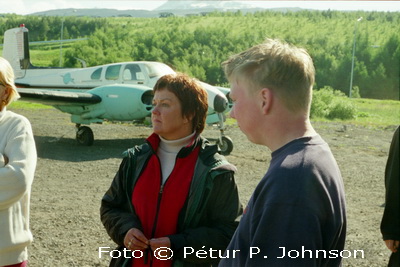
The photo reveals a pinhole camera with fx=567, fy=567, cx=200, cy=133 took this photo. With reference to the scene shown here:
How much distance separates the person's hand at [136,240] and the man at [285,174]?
0.83 m

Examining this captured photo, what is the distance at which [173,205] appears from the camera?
259 cm

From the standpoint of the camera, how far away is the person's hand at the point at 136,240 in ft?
8.36

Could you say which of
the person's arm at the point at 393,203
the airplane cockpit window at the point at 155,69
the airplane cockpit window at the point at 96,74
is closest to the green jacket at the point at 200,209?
the person's arm at the point at 393,203

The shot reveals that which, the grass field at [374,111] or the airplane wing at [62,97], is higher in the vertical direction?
the airplane wing at [62,97]

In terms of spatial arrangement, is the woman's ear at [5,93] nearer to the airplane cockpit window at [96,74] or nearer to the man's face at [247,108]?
the man's face at [247,108]

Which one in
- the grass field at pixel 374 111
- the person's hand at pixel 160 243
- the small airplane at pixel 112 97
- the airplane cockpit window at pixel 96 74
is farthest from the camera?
the grass field at pixel 374 111

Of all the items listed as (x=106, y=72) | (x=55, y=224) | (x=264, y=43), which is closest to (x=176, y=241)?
(x=264, y=43)

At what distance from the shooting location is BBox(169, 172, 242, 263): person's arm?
2557mm

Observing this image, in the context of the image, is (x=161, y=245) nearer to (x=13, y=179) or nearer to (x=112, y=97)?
(x=13, y=179)

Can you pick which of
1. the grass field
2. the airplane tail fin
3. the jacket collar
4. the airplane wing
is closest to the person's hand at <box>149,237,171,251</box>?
the jacket collar

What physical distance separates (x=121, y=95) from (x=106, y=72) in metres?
2.97

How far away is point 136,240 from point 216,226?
38 cm

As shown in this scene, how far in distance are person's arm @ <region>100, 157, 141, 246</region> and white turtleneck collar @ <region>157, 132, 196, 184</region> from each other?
17 centimetres

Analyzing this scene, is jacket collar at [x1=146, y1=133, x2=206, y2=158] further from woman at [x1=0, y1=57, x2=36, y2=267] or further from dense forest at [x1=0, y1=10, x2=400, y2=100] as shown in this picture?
dense forest at [x1=0, y1=10, x2=400, y2=100]
